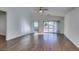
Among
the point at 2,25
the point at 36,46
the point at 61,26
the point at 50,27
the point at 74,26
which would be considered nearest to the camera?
the point at 36,46

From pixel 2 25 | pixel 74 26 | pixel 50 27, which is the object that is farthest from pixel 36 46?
pixel 50 27

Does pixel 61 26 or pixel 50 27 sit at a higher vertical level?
pixel 61 26

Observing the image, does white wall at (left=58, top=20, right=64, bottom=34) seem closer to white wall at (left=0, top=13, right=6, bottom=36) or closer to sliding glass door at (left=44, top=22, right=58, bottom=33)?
sliding glass door at (left=44, top=22, right=58, bottom=33)

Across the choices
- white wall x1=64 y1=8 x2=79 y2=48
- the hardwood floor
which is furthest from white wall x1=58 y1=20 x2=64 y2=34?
the hardwood floor

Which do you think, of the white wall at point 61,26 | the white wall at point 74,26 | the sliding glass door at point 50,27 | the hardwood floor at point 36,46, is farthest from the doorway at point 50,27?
the hardwood floor at point 36,46

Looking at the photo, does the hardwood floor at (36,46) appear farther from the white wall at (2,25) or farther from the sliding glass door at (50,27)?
the sliding glass door at (50,27)

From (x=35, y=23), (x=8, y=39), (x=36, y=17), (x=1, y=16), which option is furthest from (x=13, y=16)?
(x=35, y=23)

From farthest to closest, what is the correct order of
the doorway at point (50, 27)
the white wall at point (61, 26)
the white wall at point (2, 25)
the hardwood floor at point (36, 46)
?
the doorway at point (50, 27)
the white wall at point (61, 26)
the white wall at point (2, 25)
the hardwood floor at point (36, 46)

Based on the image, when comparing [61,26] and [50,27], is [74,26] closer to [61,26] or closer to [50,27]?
[61,26]

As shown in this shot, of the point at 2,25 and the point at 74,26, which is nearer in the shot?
the point at 74,26

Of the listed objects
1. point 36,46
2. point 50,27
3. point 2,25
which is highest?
point 2,25
